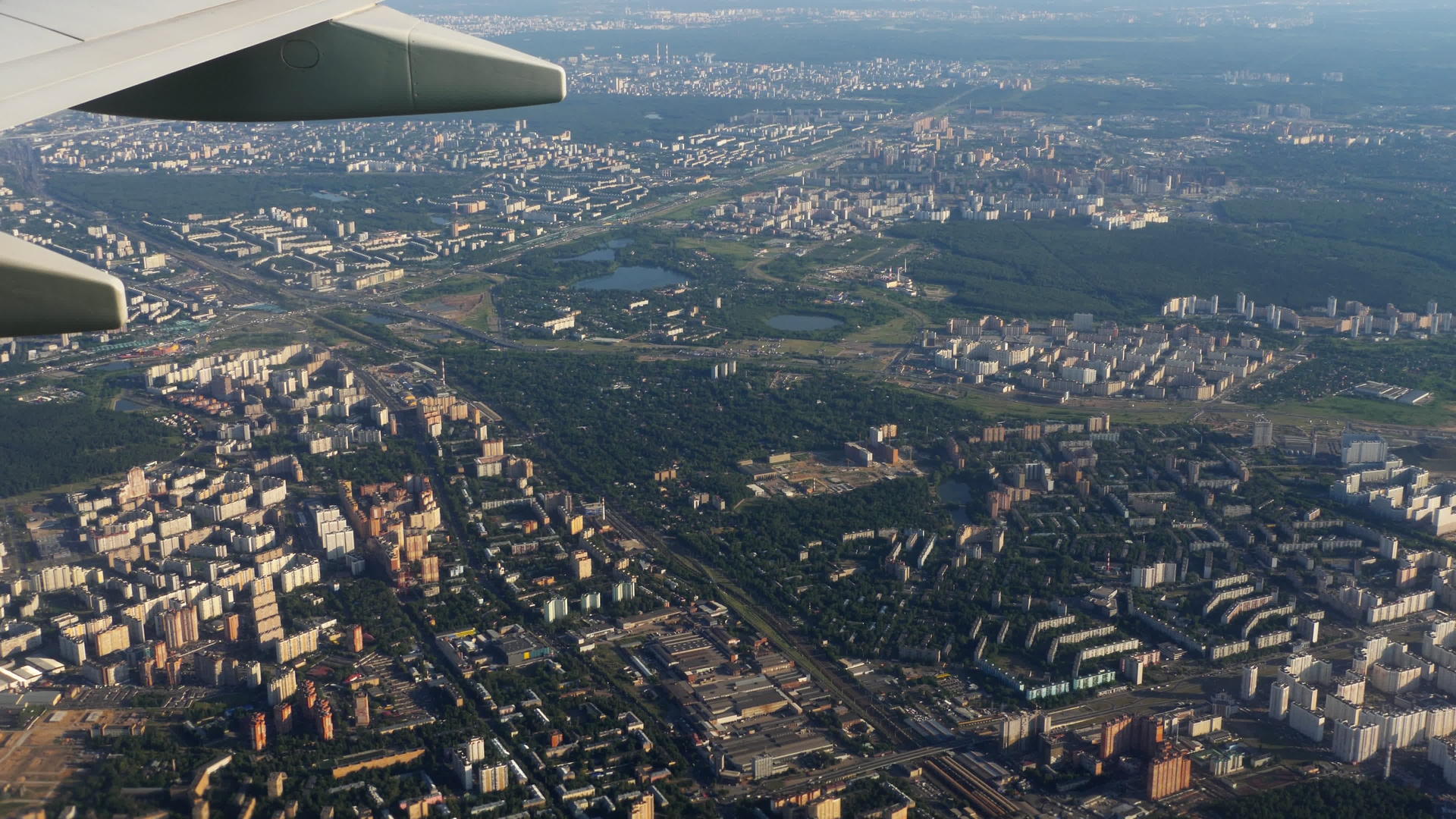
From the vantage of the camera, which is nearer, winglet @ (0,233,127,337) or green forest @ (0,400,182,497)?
winglet @ (0,233,127,337)

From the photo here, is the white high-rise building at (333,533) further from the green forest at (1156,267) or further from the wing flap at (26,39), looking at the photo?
the green forest at (1156,267)

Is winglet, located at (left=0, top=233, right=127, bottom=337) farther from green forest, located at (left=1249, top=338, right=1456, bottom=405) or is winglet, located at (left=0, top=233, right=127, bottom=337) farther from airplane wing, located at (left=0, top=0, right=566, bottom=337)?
green forest, located at (left=1249, top=338, right=1456, bottom=405)

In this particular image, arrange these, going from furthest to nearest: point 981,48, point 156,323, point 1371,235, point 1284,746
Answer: point 981,48
point 1371,235
point 156,323
point 1284,746

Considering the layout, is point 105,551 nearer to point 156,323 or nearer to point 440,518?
point 440,518

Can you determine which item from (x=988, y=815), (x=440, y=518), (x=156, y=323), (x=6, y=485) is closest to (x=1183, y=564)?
(x=988, y=815)

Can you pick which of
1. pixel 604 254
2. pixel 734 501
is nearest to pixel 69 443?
pixel 734 501

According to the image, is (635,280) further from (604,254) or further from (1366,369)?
(1366,369)

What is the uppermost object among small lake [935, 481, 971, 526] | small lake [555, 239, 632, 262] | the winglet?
the winglet

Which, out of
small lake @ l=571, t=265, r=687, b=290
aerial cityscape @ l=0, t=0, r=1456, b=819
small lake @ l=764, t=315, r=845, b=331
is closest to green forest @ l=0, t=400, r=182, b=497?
aerial cityscape @ l=0, t=0, r=1456, b=819
